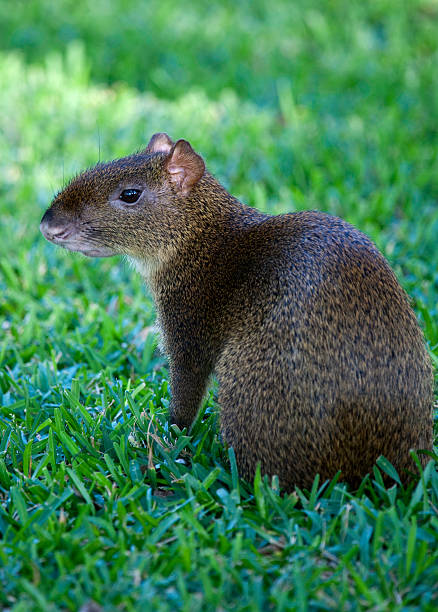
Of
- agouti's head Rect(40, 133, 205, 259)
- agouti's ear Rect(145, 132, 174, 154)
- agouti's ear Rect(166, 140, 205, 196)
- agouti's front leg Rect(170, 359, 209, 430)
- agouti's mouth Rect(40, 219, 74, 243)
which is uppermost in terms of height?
agouti's ear Rect(145, 132, 174, 154)

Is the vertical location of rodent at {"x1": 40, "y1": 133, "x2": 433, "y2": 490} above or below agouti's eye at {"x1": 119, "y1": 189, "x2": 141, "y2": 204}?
below

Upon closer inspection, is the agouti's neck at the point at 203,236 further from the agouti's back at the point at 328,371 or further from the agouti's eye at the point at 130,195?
the agouti's back at the point at 328,371

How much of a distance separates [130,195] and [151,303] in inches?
54.2

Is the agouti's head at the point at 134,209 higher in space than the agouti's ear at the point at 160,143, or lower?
lower

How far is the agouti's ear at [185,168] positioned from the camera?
10.5ft

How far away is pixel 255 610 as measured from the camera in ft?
7.00

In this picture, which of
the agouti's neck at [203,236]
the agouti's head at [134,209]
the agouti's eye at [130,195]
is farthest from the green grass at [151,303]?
the agouti's eye at [130,195]

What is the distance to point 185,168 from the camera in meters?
3.25

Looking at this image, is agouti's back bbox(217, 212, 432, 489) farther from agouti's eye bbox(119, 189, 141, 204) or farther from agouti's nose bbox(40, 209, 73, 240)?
agouti's nose bbox(40, 209, 73, 240)

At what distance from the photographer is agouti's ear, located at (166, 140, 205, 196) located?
127 inches

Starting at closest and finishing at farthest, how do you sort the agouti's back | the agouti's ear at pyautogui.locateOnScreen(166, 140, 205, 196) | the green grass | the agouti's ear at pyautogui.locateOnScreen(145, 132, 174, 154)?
1. the green grass
2. the agouti's back
3. the agouti's ear at pyautogui.locateOnScreen(166, 140, 205, 196)
4. the agouti's ear at pyautogui.locateOnScreen(145, 132, 174, 154)

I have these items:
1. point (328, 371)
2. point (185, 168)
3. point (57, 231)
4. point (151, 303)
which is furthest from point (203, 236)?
point (151, 303)

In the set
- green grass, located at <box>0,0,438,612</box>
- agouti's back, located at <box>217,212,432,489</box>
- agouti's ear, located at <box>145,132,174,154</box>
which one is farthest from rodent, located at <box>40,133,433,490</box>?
agouti's ear, located at <box>145,132,174,154</box>

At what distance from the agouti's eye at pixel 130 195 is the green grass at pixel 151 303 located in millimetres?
843
